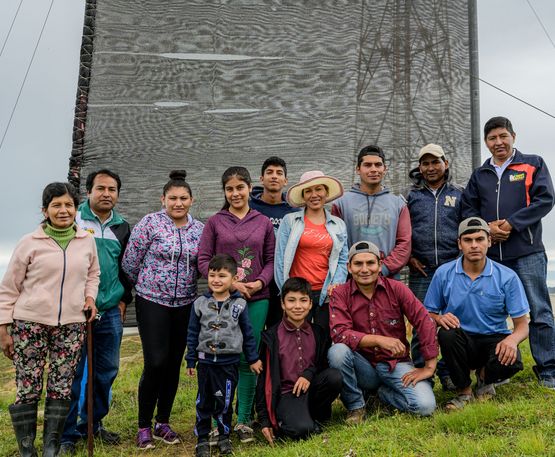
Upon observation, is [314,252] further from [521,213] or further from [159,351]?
[521,213]

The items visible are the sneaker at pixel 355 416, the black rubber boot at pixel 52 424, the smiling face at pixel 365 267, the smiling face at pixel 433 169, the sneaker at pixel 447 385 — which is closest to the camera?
the black rubber boot at pixel 52 424

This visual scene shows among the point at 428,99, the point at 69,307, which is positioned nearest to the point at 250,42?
the point at 428,99

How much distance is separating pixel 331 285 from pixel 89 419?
6.14 ft

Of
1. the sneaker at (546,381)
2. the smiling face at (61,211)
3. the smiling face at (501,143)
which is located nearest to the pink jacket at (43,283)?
the smiling face at (61,211)

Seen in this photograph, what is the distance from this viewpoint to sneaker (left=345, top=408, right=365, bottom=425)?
12.0 feet

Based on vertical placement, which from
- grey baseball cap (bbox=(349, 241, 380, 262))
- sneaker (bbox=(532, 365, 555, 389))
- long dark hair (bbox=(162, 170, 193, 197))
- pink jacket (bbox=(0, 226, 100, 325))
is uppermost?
long dark hair (bbox=(162, 170, 193, 197))

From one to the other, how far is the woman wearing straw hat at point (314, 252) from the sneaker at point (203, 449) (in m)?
1.14

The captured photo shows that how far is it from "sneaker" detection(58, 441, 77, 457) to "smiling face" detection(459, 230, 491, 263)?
9.92 ft

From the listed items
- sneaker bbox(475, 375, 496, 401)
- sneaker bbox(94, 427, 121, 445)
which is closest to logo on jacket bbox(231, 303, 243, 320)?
sneaker bbox(94, 427, 121, 445)

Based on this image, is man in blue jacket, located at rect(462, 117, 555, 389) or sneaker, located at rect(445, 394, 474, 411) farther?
man in blue jacket, located at rect(462, 117, 555, 389)

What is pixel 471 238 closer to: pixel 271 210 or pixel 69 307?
pixel 271 210

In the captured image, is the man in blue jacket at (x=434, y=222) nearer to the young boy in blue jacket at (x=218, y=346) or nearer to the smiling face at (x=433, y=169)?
the smiling face at (x=433, y=169)

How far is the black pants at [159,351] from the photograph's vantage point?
12.1 feet

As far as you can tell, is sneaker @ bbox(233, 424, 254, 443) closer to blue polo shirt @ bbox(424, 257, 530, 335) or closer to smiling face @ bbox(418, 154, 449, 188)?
blue polo shirt @ bbox(424, 257, 530, 335)
